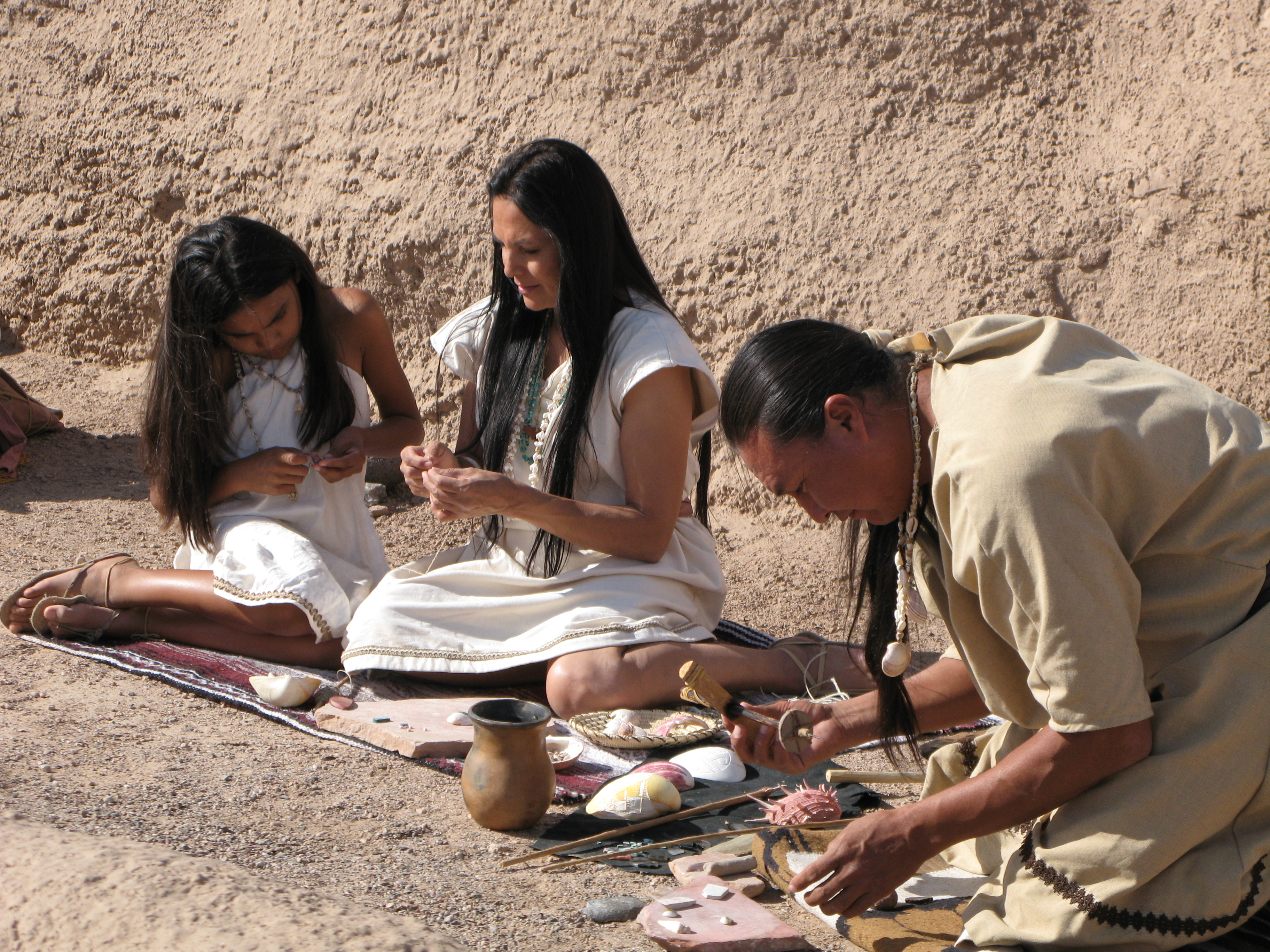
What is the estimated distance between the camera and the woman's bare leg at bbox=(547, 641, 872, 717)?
3.43 meters

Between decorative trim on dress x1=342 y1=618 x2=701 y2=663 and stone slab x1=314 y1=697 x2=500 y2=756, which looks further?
decorative trim on dress x1=342 y1=618 x2=701 y2=663

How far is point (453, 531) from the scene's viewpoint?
5.96m

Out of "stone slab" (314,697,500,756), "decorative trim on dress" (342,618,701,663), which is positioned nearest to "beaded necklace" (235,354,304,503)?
"decorative trim on dress" (342,618,701,663)

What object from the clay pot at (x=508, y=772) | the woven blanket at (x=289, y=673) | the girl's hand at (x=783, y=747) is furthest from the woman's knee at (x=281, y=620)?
the girl's hand at (x=783, y=747)

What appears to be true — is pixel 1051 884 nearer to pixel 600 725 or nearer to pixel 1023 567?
pixel 1023 567

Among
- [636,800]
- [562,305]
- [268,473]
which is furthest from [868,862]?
[268,473]

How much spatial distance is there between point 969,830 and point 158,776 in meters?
1.96

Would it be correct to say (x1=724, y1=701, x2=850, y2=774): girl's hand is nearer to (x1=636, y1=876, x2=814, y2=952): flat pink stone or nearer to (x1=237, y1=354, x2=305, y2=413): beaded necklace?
(x1=636, y1=876, x2=814, y2=952): flat pink stone

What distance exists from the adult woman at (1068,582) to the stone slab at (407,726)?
4.58 feet

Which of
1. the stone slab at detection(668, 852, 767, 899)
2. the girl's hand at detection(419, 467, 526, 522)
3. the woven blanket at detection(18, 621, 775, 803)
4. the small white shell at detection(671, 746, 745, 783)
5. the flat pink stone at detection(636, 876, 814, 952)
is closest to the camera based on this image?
the flat pink stone at detection(636, 876, 814, 952)

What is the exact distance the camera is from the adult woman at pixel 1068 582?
1807 mm

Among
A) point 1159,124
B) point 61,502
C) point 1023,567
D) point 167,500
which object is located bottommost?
point 61,502

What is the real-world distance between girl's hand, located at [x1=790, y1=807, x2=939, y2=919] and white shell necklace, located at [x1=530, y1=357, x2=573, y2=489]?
1.89m

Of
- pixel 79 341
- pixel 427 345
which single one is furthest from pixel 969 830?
pixel 79 341
